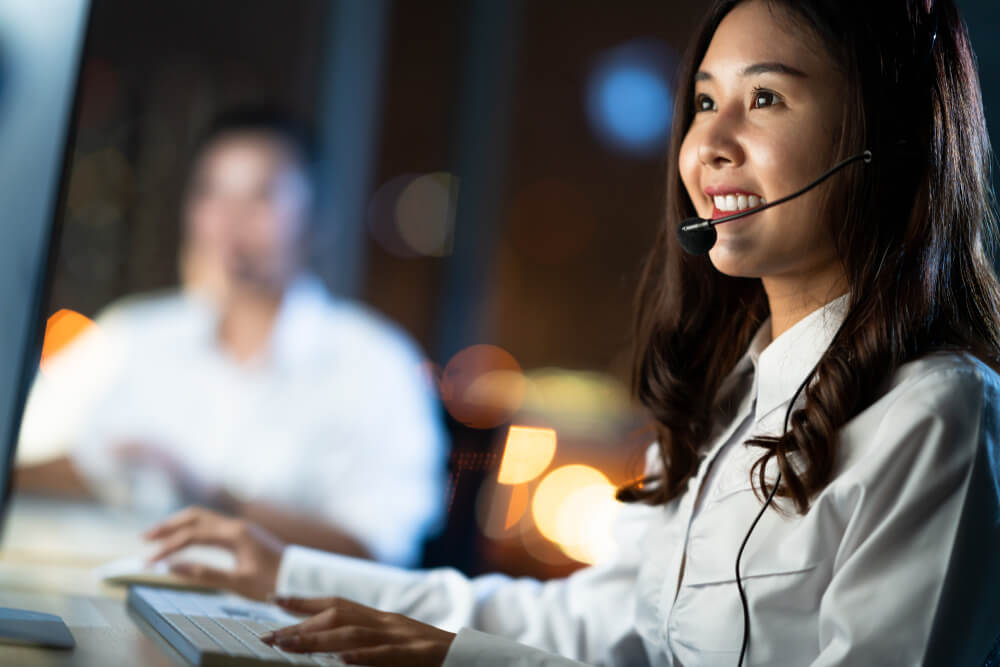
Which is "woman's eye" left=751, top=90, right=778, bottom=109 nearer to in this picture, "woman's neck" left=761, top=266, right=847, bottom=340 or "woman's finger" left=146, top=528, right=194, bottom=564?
"woman's neck" left=761, top=266, right=847, bottom=340

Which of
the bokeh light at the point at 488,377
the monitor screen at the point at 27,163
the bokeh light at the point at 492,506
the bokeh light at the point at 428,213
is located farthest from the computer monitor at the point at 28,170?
the bokeh light at the point at 428,213

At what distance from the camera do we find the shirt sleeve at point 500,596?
3.34 feet

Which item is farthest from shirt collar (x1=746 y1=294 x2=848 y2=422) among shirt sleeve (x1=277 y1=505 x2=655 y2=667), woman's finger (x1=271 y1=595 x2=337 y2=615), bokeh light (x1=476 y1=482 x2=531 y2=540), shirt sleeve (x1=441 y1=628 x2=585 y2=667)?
bokeh light (x1=476 y1=482 x2=531 y2=540)

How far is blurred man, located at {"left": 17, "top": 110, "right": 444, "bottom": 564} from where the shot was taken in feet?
6.75

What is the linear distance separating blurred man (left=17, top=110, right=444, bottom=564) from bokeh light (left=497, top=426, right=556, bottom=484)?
16 cm

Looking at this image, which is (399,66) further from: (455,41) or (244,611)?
(244,611)

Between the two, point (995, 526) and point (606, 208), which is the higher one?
point (606, 208)

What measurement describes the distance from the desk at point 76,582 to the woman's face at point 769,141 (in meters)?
0.61

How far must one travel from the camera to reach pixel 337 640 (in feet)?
2.30

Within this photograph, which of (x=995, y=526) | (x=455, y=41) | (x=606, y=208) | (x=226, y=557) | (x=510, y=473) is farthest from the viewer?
(x=455, y=41)

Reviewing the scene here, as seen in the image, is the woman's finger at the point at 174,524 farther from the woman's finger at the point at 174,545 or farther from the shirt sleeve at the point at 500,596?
the shirt sleeve at the point at 500,596

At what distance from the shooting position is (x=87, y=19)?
714 mm

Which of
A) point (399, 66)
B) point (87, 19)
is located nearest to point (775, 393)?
point (87, 19)

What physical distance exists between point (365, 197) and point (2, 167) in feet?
8.25
